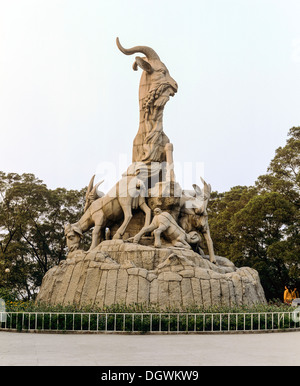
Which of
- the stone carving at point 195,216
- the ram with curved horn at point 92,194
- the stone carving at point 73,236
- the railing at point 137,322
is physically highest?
the ram with curved horn at point 92,194

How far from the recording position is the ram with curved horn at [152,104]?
62.1ft

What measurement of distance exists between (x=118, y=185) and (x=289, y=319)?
23.6 feet

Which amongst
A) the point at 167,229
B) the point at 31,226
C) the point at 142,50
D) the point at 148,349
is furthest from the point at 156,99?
the point at 31,226

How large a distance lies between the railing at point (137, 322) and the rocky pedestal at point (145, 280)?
2.01 meters

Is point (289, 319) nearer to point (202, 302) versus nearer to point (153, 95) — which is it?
point (202, 302)

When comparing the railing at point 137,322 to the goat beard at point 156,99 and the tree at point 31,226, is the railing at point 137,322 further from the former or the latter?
the tree at point 31,226

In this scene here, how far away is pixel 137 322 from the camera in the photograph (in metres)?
11.9

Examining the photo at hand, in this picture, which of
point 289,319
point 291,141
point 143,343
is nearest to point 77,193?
point 291,141

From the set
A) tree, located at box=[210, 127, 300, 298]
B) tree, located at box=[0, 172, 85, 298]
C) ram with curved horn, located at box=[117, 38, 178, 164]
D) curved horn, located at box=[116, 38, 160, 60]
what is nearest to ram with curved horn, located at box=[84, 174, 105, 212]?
ram with curved horn, located at box=[117, 38, 178, 164]

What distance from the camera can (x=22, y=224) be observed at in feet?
108

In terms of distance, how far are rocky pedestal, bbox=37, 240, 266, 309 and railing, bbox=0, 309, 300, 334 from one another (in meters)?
2.01

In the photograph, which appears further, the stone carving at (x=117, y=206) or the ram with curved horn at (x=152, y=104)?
the ram with curved horn at (x=152, y=104)

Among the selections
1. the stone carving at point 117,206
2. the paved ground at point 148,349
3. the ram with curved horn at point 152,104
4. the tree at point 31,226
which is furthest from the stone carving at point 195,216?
the tree at point 31,226

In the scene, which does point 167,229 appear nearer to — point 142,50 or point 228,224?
point 142,50
